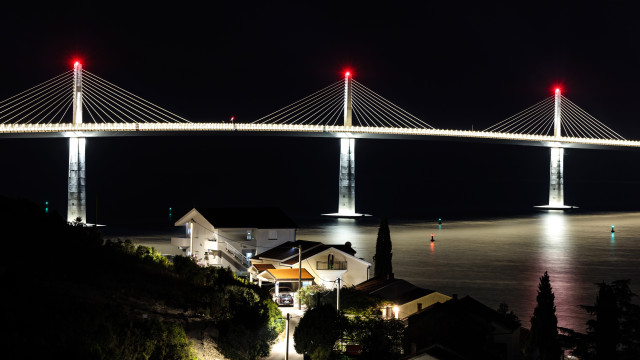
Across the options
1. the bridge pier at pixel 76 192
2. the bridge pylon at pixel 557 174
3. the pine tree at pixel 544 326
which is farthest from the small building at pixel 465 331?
the bridge pylon at pixel 557 174

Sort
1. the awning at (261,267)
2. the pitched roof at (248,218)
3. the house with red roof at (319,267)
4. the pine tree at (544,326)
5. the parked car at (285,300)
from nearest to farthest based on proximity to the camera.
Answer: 1. the pine tree at (544,326)
2. the parked car at (285,300)
3. the house with red roof at (319,267)
4. the awning at (261,267)
5. the pitched roof at (248,218)

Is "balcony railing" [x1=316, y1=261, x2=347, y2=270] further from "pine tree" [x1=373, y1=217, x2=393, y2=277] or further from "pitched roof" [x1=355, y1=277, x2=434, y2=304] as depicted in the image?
"pine tree" [x1=373, y1=217, x2=393, y2=277]

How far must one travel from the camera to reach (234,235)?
112 ft

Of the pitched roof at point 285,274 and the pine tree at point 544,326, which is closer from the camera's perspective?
the pine tree at point 544,326

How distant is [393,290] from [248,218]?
12719mm

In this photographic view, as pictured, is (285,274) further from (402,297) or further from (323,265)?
(402,297)

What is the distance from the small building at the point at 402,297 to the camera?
2175 centimetres

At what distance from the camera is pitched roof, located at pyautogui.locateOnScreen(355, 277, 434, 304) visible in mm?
22672

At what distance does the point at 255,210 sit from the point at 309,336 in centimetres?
2007

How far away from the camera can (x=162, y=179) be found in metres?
176

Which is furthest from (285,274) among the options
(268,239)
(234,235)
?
(234,235)

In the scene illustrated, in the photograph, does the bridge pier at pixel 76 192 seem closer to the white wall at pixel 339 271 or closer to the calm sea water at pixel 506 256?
the calm sea water at pixel 506 256

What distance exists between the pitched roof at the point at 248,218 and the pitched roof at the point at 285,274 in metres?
7.36

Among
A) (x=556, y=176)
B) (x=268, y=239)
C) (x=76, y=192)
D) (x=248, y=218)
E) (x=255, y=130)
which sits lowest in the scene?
(x=268, y=239)
